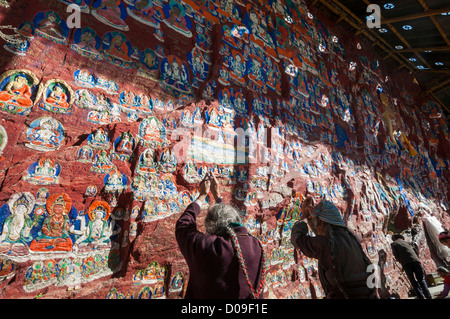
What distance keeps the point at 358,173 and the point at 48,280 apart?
6097mm

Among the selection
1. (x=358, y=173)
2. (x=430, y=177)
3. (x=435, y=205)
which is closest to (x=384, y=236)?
(x=358, y=173)

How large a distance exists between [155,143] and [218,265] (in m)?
1.82

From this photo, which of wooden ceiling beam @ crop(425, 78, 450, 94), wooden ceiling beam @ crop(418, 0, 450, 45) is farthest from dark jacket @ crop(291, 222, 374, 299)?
wooden ceiling beam @ crop(425, 78, 450, 94)

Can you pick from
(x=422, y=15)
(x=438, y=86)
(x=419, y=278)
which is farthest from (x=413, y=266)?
(x=438, y=86)

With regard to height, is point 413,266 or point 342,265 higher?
point 342,265

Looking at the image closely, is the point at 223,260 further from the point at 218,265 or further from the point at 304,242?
the point at 304,242

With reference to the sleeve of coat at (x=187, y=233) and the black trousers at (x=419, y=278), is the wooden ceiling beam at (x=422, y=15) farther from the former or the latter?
the sleeve of coat at (x=187, y=233)

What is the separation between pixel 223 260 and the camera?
Result: 50.8 inches

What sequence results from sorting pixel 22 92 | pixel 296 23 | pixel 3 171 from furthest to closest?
pixel 296 23 → pixel 22 92 → pixel 3 171

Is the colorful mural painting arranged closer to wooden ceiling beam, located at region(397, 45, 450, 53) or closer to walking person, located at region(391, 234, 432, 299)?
walking person, located at region(391, 234, 432, 299)

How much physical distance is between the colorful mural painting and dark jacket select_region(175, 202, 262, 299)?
1237 mm

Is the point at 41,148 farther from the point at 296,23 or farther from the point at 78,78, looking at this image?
the point at 296,23

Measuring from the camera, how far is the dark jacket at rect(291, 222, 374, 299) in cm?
164

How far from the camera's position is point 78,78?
2463mm
